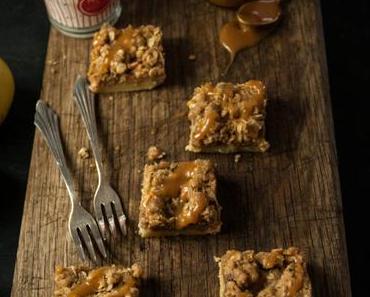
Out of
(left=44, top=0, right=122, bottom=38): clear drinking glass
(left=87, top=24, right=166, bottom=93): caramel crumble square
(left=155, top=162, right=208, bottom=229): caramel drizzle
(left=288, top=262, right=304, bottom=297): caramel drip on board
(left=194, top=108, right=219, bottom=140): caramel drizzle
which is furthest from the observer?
(left=44, top=0, right=122, bottom=38): clear drinking glass

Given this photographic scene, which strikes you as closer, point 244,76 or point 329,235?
point 329,235

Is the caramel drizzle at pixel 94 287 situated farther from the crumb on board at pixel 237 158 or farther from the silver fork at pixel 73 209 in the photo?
the crumb on board at pixel 237 158

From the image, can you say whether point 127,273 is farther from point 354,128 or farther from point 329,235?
point 354,128

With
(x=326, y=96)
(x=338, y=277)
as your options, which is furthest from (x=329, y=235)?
(x=326, y=96)

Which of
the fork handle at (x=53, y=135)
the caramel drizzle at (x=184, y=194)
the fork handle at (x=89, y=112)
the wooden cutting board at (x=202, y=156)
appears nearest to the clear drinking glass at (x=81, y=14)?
the wooden cutting board at (x=202, y=156)

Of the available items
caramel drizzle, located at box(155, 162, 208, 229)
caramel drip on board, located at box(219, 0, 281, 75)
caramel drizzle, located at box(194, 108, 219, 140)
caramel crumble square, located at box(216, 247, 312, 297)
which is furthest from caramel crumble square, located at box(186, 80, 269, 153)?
caramel crumble square, located at box(216, 247, 312, 297)

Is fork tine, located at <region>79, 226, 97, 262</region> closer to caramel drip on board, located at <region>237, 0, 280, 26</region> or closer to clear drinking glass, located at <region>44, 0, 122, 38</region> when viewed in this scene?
clear drinking glass, located at <region>44, 0, 122, 38</region>
